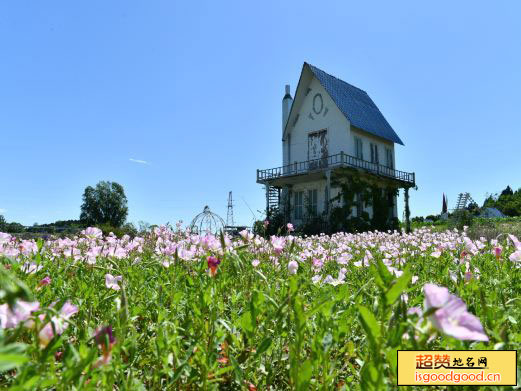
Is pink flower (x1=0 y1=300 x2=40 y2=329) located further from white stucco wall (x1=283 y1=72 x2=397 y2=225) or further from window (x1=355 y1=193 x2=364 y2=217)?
window (x1=355 y1=193 x2=364 y2=217)

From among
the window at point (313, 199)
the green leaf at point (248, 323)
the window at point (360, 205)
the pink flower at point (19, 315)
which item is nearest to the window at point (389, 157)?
the window at point (360, 205)

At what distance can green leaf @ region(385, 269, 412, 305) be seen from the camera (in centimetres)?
90

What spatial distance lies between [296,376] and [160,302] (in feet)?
3.31

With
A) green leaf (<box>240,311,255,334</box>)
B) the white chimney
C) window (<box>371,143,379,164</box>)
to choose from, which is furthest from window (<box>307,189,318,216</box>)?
green leaf (<box>240,311,255,334</box>)

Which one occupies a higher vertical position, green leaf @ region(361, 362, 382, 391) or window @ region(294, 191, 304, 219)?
window @ region(294, 191, 304, 219)

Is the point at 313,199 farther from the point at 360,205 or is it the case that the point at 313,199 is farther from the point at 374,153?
the point at 374,153

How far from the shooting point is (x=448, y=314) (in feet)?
2.62

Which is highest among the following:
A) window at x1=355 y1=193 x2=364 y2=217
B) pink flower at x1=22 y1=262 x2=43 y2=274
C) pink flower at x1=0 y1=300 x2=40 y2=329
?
window at x1=355 y1=193 x2=364 y2=217

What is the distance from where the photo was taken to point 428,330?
826mm

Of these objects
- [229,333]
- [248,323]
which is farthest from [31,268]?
[248,323]

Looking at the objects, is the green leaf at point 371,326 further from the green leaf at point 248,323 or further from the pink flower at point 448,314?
the green leaf at point 248,323

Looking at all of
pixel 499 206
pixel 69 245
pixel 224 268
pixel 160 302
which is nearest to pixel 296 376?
pixel 160 302

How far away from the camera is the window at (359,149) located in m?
21.5

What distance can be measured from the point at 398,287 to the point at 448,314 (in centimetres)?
13
